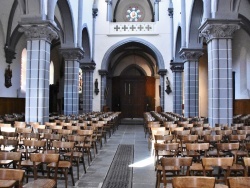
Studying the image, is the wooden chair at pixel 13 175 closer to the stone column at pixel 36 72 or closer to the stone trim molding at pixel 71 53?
the stone column at pixel 36 72

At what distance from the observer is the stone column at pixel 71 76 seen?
1537cm

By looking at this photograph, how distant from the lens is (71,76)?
15.5m

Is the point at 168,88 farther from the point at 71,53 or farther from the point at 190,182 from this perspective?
the point at 190,182

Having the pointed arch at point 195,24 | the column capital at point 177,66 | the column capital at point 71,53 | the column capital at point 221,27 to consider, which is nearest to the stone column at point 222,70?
the column capital at point 221,27

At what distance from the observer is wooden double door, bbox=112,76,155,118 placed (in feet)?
94.4

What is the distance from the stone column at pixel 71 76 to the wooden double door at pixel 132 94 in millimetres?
13175

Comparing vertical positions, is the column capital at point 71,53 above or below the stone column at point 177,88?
above

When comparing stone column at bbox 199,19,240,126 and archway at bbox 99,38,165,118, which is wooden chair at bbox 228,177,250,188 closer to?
stone column at bbox 199,19,240,126

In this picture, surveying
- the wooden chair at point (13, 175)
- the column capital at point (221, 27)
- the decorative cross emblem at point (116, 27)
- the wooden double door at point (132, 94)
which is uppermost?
the decorative cross emblem at point (116, 27)

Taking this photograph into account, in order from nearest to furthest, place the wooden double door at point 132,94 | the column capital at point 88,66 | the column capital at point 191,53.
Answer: the column capital at point 191,53, the column capital at point 88,66, the wooden double door at point 132,94

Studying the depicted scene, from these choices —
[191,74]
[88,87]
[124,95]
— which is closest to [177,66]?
[191,74]

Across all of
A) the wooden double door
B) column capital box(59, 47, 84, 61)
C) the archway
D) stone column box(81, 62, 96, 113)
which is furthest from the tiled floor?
the wooden double door

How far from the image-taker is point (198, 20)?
14.3m

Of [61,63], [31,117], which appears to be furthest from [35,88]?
[61,63]
